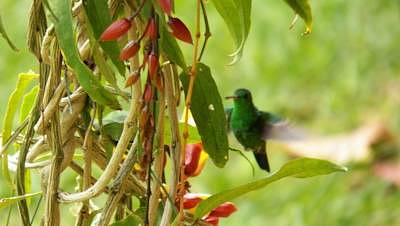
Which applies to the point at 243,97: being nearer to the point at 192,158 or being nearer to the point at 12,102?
the point at 192,158

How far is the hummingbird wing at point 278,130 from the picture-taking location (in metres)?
1.05

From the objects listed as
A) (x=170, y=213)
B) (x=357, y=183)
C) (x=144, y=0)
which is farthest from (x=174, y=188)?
(x=357, y=183)

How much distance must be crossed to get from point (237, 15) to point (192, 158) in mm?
161

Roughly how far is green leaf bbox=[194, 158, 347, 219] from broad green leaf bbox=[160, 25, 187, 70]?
0.34ft

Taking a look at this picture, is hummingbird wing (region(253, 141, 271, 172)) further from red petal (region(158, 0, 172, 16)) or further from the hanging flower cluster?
red petal (region(158, 0, 172, 16))

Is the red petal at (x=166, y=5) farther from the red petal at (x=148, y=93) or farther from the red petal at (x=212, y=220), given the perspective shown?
the red petal at (x=212, y=220)

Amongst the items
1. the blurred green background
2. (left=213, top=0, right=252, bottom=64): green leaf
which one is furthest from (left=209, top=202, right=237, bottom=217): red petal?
the blurred green background

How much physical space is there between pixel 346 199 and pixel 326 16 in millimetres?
435

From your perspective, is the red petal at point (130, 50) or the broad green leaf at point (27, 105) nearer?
the red petal at point (130, 50)

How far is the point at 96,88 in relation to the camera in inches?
27.2

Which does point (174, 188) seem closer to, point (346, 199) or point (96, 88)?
point (96, 88)

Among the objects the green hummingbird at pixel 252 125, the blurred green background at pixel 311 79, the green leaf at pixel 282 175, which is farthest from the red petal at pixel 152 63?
the blurred green background at pixel 311 79

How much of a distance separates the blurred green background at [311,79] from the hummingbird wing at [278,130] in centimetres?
103

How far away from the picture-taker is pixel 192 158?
2.81 feet
